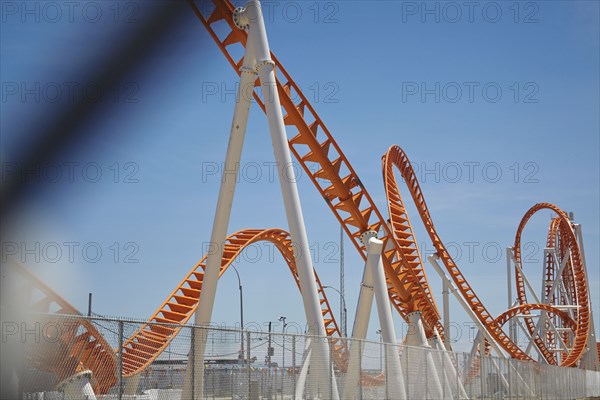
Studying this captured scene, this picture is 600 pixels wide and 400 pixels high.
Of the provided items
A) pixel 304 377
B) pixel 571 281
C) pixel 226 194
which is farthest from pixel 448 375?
pixel 571 281

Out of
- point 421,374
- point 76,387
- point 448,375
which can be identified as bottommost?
point 448,375

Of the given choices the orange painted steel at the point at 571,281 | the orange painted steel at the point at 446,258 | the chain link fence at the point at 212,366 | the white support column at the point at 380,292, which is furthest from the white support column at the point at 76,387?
the orange painted steel at the point at 571,281

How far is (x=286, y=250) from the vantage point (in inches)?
1518

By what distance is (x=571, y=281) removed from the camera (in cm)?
5303

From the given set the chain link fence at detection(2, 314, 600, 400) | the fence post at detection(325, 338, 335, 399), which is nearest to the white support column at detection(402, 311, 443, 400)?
the chain link fence at detection(2, 314, 600, 400)

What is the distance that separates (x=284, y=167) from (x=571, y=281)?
39.9 metres

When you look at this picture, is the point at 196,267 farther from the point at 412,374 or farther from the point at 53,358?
the point at 53,358

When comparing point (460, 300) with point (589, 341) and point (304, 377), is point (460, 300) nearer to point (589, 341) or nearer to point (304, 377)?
point (589, 341)

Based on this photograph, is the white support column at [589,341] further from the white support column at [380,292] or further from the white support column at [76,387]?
the white support column at [76,387]

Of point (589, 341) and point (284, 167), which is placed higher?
point (284, 167)

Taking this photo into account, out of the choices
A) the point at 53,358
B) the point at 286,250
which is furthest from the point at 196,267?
the point at 53,358

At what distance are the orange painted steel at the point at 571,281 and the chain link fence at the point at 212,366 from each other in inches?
965

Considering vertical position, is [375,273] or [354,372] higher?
[375,273]

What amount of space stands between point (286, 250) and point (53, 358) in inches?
1182
